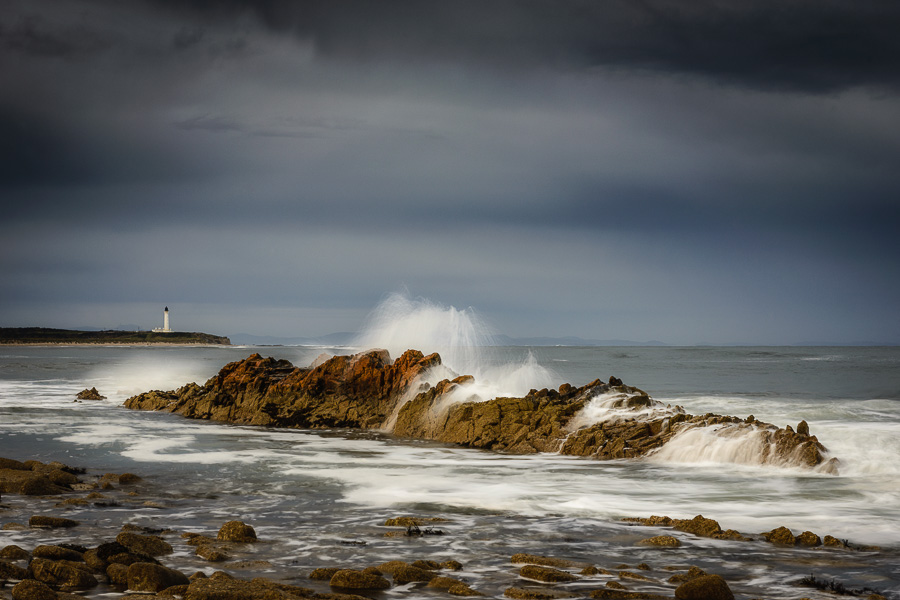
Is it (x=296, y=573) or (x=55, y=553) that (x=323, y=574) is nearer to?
(x=296, y=573)

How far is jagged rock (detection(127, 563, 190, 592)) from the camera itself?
5.98m

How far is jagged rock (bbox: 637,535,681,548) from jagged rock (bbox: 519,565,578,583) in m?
1.70

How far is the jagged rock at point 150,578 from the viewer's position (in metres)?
5.98

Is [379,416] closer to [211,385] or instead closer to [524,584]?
[211,385]

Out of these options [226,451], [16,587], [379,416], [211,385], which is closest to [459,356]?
[379,416]

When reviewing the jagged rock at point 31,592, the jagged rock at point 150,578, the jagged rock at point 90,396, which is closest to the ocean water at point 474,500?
the jagged rock at point 150,578

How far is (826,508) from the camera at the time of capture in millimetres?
10172

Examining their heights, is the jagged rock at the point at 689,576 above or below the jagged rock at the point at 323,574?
above

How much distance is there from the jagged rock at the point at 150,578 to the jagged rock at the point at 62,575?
0.42 m

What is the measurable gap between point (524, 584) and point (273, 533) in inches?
133

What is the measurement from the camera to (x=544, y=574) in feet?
21.6

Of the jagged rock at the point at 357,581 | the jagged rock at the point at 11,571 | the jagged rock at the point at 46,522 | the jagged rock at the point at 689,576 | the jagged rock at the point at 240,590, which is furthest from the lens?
the jagged rock at the point at 46,522

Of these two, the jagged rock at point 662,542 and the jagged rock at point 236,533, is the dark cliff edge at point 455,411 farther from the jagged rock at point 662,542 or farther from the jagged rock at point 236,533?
the jagged rock at point 236,533

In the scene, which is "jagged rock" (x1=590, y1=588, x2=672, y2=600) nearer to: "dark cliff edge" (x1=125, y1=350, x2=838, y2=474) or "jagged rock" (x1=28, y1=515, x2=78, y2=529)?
"jagged rock" (x1=28, y1=515, x2=78, y2=529)
